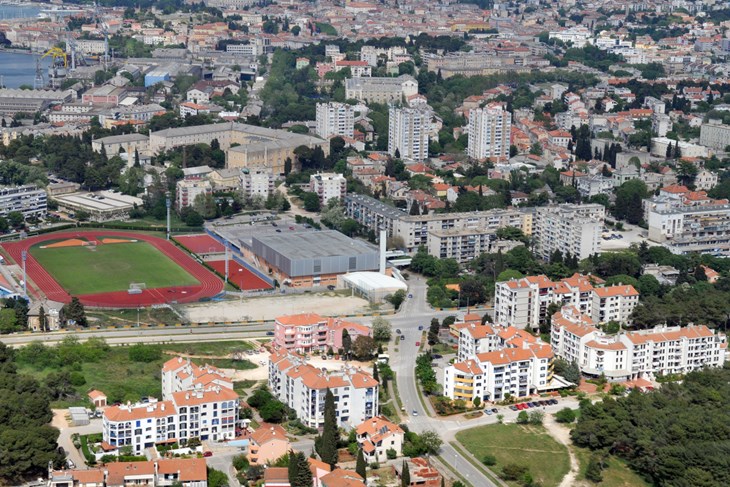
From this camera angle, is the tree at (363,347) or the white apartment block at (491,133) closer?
the tree at (363,347)

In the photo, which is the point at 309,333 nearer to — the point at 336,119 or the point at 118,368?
the point at 118,368

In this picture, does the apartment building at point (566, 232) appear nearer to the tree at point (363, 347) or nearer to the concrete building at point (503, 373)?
the concrete building at point (503, 373)

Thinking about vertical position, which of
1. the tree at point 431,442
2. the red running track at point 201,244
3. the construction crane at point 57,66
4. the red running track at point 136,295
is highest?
the construction crane at point 57,66

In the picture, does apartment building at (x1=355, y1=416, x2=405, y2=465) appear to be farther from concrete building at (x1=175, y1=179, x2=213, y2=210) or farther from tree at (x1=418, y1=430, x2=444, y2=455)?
concrete building at (x1=175, y1=179, x2=213, y2=210)

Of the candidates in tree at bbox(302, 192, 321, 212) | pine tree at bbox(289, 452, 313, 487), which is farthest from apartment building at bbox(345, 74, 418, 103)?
pine tree at bbox(289, 452, 313, 487)

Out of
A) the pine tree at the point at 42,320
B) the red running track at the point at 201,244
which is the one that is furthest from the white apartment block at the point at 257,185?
the pine tree at the point at 42,320

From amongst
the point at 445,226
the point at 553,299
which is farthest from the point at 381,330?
the point at 445,226

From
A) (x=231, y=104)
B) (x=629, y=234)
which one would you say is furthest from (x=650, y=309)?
(x=231, y=104)
